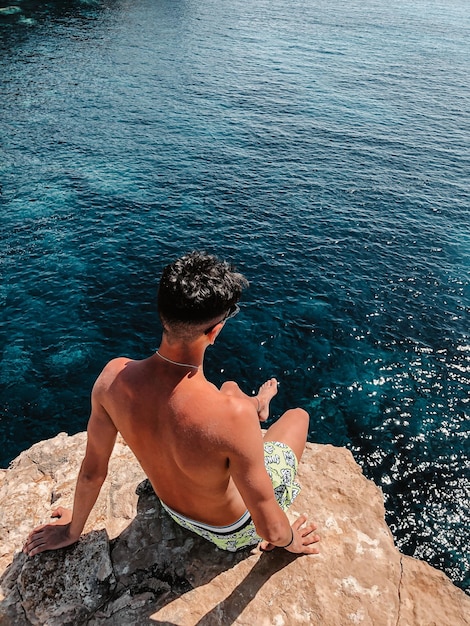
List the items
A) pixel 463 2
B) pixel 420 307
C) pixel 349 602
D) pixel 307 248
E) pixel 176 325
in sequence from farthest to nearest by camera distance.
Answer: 1. pixel 463 2
2. pixel 307 248
3. pixel 420 307
4. pixel 349 602
5. pixel 176 325

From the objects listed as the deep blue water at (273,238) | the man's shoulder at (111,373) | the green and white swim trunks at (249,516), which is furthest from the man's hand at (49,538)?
the deep blue water at (273,238)

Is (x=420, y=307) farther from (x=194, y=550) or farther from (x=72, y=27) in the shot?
(x=72, y=27)

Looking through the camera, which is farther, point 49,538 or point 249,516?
point 49,538

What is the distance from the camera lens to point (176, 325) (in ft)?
12.6

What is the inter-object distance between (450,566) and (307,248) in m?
13.3

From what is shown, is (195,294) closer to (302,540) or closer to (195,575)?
(195,575)

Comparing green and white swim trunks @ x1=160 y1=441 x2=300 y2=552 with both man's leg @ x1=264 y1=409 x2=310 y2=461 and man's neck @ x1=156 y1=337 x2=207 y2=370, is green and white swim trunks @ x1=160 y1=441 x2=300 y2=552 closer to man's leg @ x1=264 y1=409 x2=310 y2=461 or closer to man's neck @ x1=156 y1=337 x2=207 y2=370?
man's leg @ x1=264 y1=409 x2=310 y2=461

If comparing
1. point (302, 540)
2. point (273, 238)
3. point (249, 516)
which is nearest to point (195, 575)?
point (249, 516)

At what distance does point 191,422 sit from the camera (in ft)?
12.9

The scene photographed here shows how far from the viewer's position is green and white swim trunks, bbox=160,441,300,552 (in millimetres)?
5199

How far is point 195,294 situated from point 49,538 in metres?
3.95

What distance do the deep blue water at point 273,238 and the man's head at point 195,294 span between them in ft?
28.6

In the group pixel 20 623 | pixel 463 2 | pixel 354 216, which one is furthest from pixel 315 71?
pixel 463 2

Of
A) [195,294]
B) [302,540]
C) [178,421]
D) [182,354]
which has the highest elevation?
[195,294]
